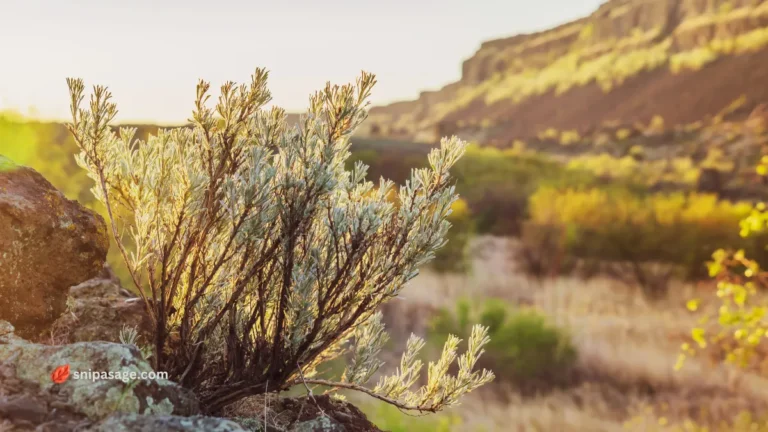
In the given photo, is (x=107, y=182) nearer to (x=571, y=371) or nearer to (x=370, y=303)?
(x=370, y=303)

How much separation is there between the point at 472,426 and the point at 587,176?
14500mm

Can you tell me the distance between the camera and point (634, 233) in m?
16.1

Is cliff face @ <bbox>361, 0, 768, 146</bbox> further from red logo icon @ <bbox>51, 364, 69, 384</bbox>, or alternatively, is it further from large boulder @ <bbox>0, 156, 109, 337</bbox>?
red logo icon @ <bbox>51, 364, 69, 384</bbox>

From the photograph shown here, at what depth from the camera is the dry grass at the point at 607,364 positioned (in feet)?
32.3

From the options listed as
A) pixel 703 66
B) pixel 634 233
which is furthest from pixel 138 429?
pixel 703 66

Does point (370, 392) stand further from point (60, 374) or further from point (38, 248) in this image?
point (38, 248)

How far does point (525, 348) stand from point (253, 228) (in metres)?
9.06

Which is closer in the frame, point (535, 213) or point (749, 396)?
point (749, 396)

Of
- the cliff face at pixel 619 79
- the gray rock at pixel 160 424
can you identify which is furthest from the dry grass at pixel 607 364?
the cliff face at pixel 619 79

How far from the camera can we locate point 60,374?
2418mm

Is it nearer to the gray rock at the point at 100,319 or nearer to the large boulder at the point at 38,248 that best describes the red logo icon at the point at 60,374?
the large boulder at the point at 38,248

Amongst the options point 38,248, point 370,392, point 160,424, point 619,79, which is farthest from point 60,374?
point 619,79

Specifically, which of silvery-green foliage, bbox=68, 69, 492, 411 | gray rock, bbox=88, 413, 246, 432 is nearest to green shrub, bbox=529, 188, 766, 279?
silvery-green foliage, bbox=68, 69, 492, 411

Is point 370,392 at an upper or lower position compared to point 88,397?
lower
